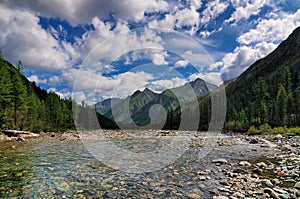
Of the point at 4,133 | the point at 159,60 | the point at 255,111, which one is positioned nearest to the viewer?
the point at 159,60

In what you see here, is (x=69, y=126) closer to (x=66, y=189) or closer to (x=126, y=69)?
Answer: (x=126, y=69)

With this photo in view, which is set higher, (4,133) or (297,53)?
(297,53)

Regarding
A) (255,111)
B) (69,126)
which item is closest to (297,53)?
(255,111)

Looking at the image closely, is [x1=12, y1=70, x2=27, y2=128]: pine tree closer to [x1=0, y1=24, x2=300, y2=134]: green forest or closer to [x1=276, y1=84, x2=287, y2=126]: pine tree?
[x1=0, y1=24, x2=300, y2=134]: green forest

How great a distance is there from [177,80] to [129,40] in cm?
398

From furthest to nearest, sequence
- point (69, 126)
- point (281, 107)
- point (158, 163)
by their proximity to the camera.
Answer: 1. point (69, 126)
2. point (281, 107)
3. point (158, 163)

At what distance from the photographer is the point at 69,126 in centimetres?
7494

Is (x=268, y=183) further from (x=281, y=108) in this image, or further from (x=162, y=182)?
(x=281, y=108)

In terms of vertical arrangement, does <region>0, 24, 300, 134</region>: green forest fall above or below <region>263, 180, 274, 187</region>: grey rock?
above

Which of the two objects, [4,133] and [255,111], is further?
[255,111]

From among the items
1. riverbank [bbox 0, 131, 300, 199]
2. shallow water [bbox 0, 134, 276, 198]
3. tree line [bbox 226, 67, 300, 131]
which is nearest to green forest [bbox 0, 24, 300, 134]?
tree line [bbox 226, 67, 300, 131]

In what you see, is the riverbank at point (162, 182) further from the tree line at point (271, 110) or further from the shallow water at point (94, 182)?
the tree line at point (271, 110)

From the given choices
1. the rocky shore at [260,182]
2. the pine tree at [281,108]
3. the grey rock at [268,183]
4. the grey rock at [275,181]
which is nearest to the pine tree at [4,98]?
the rocky shore at [260,182]

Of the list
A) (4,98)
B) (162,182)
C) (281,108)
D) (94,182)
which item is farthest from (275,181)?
(281,108)
